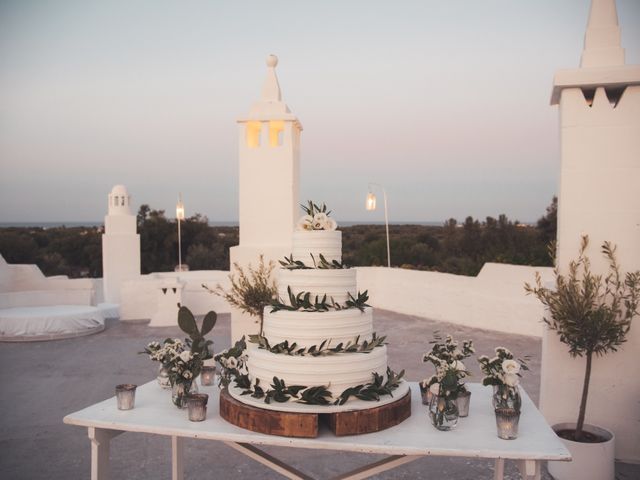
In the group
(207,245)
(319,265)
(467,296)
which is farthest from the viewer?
(207,245)

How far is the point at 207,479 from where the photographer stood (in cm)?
484

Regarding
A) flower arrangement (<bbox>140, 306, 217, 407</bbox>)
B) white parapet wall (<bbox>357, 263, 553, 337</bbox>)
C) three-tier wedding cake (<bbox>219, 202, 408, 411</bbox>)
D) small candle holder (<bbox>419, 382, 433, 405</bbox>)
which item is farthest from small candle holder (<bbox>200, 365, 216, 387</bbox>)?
white parapet wall (<bbox>357, 263, 553, 337</bbox>)

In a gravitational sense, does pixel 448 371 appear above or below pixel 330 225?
below

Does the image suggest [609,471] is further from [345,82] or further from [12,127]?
[12,127]

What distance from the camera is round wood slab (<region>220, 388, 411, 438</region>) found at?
112 inches

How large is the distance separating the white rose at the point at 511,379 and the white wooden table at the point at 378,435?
9.2 inches

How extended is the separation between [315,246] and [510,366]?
1.28 meters

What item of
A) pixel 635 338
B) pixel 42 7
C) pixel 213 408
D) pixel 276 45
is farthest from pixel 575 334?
pixel 276 45

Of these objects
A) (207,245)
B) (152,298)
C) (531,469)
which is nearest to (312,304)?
(531,469)

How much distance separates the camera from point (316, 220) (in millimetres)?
3471

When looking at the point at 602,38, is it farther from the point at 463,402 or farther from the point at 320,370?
the point at 320,370

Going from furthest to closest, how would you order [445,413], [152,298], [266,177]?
[152,298] < [266,177] < [445,413]

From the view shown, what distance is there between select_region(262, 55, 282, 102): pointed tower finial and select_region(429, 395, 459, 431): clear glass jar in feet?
21.3

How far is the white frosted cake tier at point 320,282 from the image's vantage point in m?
3.28
